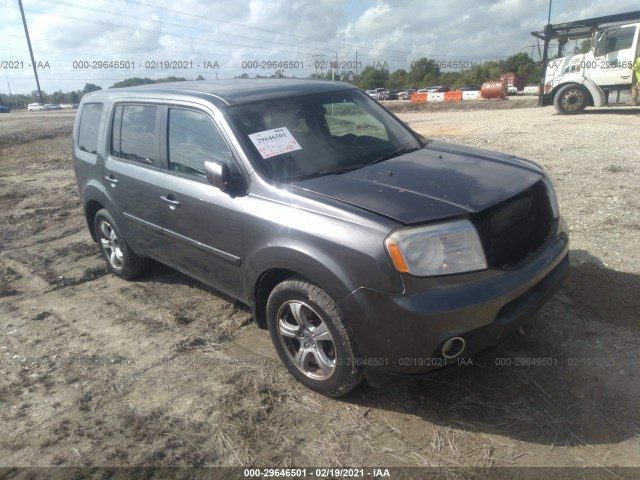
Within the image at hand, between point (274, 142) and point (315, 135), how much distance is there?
0.39m

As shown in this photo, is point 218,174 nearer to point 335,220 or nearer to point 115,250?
point 335,220

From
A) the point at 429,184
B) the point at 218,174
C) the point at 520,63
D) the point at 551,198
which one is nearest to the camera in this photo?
the point at 429,184

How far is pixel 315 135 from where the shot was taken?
359 cm

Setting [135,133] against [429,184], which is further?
[135,133]

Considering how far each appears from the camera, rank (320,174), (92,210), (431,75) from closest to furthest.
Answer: (320,174) → (92,210) → (431,75)

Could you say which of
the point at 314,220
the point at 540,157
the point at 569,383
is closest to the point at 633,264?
the point at 569,383

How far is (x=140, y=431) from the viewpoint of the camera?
2.83 m

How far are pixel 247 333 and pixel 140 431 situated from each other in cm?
118

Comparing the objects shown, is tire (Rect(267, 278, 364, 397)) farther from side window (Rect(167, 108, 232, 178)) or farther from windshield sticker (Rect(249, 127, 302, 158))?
side window (Rect(167, 108, 232, 178))

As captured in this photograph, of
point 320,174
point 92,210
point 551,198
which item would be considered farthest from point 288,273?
point 92,210

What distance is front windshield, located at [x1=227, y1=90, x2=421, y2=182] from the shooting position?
3.25 meters

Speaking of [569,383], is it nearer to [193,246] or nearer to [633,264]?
[633,264]

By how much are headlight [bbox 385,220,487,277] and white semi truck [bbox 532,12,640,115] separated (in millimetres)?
16154

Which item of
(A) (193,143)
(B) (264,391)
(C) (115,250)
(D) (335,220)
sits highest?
(A) (193,143)
